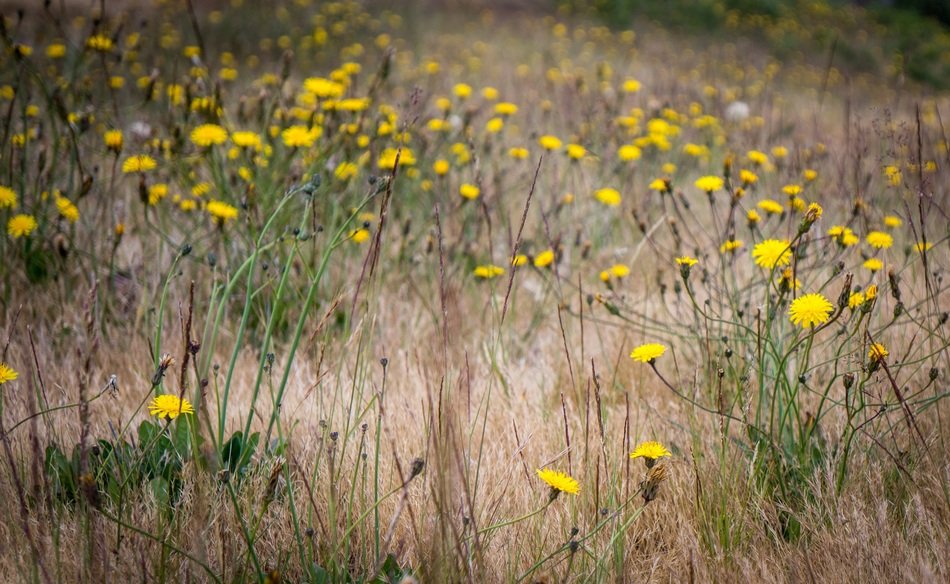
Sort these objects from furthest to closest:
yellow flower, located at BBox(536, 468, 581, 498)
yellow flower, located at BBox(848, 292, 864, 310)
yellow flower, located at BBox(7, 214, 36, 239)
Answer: yellow flower, located at BBox(7, 214, 36, 239) < yellow flower, located at BBox(848, 292, 864, 310) < yellow flower, located at BBox(536, 468, 581, 498)

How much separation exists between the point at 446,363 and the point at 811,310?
72cm

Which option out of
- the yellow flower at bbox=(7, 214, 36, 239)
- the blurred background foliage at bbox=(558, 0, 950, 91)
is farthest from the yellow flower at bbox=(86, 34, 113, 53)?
the blurred background foliage at bbox=(558, 0, 950, 91)

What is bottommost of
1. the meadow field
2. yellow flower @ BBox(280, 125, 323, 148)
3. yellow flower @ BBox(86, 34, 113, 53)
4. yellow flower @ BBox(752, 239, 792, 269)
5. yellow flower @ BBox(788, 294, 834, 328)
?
the meadow field

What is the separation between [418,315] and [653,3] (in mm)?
11821

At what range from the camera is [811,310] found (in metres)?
1.27

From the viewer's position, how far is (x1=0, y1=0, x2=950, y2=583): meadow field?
1199 mm

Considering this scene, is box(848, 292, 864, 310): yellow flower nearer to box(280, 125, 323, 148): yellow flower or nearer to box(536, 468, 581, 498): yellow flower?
box(536, 468, 581, 498): yellow flower

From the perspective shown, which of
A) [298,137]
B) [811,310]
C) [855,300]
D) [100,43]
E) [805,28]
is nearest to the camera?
[811,310]

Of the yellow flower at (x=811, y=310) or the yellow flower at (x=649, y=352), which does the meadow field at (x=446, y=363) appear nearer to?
the yellow flower at (x=811, y=310)

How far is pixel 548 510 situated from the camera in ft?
4.54

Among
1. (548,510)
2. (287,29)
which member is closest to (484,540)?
(548,510)

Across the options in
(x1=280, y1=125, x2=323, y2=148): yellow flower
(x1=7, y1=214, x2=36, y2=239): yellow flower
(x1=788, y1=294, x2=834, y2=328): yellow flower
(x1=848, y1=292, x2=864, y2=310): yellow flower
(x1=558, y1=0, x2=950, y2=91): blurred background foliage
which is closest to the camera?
(x1=788, y1=294, x2=834, y2=328): yellow flower

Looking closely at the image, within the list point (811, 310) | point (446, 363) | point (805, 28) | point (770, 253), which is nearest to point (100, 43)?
point (446, 363)

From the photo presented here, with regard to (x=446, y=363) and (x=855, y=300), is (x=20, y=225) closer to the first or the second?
(x=446, y=363)
